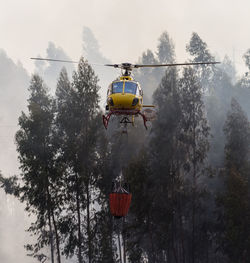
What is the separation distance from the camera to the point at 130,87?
15250mm

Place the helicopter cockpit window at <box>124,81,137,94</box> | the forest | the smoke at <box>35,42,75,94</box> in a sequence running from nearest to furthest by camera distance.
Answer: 1. the helicopter cockpit window at <box>124,81,137,94</box>
2. the forest
3. the smoke at <box>35,42,75,94</box>

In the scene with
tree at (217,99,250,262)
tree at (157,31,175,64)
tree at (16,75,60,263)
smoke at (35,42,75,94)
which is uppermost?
smoke at (35,42,75,94)

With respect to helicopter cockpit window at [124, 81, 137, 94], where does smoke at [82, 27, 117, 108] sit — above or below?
above

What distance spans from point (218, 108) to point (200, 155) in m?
18.8

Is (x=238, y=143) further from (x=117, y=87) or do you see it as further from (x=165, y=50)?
(x=165, y=50)

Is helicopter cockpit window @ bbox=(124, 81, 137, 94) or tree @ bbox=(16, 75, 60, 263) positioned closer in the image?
helicopter cockpit window @ bbox=(124, 81, 137, 94)

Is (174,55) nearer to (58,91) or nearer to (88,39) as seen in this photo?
(58,91)

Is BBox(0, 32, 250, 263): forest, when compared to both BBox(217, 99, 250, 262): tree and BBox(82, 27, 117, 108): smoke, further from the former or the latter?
BBox(82, 27, 117, 108): smoke

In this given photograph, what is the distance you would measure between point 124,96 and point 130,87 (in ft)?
2.09

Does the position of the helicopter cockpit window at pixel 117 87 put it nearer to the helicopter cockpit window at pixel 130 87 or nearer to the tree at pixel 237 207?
the helicopter cockpit window at pixel 130 87

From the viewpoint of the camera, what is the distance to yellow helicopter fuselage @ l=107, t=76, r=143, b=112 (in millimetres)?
14953

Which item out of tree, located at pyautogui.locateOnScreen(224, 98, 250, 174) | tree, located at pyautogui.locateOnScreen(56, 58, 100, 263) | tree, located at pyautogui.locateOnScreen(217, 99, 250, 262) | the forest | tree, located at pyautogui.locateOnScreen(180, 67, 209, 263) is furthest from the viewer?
tree, located at pyautogui.locateOnScreen(180, 67, 209, 263)

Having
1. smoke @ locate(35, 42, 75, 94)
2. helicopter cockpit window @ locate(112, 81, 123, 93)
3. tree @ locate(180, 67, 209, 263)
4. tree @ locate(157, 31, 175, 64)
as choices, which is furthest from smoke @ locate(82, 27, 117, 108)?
helicopter cockpit window @ locate(112, 81, 123, 93)

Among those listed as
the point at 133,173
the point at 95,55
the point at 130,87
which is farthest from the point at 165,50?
the point at 95,55
